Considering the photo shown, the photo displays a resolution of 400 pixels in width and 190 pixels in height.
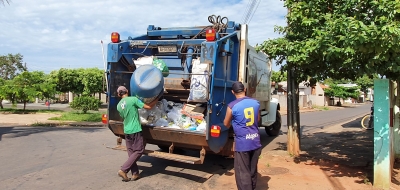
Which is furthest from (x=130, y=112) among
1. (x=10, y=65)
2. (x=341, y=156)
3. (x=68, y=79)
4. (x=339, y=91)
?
(x=10, y=65)

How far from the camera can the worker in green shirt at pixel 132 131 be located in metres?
5.47

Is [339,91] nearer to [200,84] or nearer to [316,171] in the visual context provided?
[316,171]

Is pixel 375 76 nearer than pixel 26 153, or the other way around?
pixel 375 76

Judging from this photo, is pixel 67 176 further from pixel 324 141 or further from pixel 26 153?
pixel 324 141

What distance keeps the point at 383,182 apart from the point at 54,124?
1332 centimetres

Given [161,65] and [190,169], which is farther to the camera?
[190,169]

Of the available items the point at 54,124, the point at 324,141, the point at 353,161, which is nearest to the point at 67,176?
the point at 353,161

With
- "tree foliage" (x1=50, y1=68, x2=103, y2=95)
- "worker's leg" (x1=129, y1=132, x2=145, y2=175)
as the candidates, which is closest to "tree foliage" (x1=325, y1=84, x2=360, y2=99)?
"tree foliage" (x1=50, y1=68, x2=103, y2=95)

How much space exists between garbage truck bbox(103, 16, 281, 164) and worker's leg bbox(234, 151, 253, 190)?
30.2 inches

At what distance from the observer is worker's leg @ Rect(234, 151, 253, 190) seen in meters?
4.47

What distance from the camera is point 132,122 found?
5539 mm

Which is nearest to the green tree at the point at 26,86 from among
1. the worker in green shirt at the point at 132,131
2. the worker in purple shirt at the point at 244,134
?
the worker in green shirt at the point at 132,131

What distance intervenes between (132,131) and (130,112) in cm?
32

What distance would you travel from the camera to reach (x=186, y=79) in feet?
20.7
